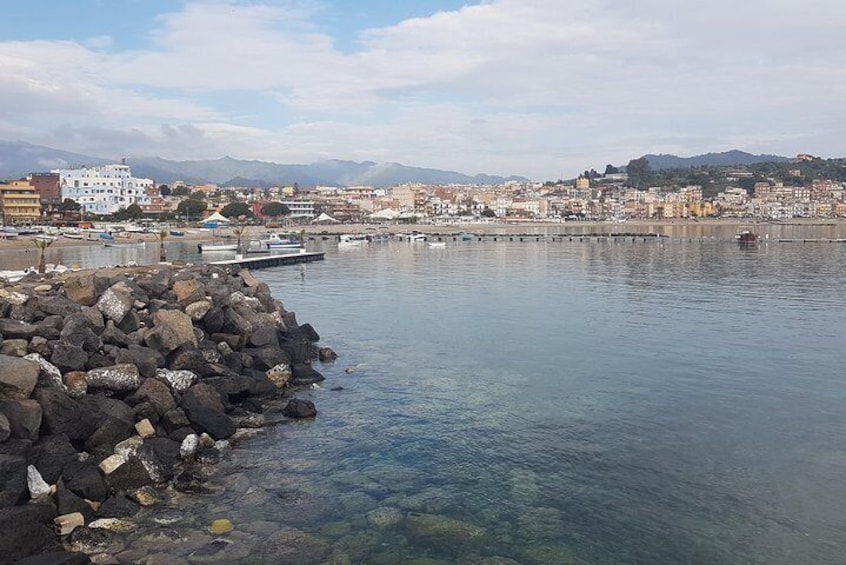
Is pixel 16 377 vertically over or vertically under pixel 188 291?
under

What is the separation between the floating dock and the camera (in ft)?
162

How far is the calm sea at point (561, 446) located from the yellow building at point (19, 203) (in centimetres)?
8553

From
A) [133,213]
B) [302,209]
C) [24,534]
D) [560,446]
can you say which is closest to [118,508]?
[24,534]

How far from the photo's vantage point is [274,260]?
53.4m

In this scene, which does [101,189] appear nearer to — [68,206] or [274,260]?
[68,206]

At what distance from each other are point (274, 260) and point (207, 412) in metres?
41.8

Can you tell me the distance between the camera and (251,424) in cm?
1323

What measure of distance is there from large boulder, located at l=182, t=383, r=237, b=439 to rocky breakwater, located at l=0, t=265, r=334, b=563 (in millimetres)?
21

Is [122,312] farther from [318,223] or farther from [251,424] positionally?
[318,223]

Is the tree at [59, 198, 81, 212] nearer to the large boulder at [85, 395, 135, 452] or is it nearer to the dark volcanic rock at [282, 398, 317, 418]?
the dark volcanic rock at [282, 398, 317, 418]

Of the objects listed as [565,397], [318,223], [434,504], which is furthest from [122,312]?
[318,223]

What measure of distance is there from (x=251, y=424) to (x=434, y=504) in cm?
476

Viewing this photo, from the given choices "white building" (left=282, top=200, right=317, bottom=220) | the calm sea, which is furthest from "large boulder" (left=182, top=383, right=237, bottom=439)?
"white building" (left=282, top=200, right=317, bottom=220)

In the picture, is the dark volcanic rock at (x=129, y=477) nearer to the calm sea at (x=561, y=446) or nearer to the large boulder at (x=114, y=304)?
the calm sea at (x=561, y=446)
